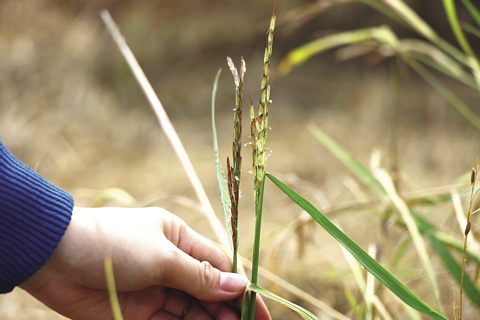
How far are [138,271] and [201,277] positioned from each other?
0.06 meters

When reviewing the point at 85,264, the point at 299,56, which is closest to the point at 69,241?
the point at 85,264

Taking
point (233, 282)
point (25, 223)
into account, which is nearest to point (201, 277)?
point (233, 282)

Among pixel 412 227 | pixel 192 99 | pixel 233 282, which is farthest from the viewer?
pixel 192 99

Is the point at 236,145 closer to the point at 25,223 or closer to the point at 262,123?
the point at 262,123

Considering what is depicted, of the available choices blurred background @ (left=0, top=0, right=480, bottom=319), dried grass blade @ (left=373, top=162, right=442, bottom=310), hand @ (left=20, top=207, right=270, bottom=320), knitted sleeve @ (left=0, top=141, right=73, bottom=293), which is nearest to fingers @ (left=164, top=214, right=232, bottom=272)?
hand @ (left=20, top=207, right=270, bottom=320)

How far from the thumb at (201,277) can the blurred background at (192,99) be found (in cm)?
117

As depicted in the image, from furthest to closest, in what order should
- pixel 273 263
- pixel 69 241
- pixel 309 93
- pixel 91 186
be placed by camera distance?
pixel 309 93 < pixel 91 186 < pixel 273 263 < pixel 69 241

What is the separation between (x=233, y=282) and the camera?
0.66m

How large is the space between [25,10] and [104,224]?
213 centimetres

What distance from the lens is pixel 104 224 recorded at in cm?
68

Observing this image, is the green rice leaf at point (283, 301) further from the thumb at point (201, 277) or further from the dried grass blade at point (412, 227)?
the dried grass blade at point (412, 227)

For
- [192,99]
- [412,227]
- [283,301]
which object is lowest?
[283,301]

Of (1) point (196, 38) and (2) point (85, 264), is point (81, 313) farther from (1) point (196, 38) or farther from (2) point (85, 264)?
(1) point (196, 38)

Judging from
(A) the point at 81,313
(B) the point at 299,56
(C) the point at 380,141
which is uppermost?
(C) the point at 380,141
